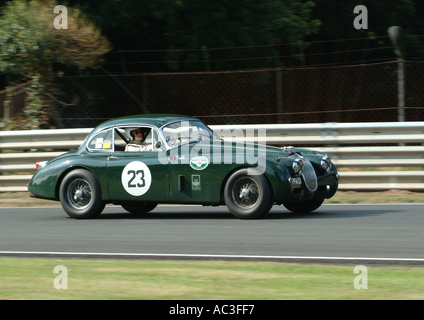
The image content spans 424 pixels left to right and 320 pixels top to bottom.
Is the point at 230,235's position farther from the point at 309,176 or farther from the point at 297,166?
the point at 309,176

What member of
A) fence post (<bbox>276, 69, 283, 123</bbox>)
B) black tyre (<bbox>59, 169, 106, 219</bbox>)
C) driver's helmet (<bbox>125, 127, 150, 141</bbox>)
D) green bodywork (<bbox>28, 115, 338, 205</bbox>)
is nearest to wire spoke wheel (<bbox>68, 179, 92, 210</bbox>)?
black tyre (<bbox>59, 169, 106, 219</bbox>)

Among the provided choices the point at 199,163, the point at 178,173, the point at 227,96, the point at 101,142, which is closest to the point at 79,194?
the point at 101,142

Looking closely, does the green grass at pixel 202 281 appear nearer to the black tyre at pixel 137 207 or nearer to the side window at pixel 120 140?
the side window at pixel 120 140

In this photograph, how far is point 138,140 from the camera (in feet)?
31.2

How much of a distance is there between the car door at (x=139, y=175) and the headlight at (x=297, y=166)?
1.64 m

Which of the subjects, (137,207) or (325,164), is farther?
(137,207)

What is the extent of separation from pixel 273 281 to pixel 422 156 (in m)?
6.76

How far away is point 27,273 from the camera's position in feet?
18.7

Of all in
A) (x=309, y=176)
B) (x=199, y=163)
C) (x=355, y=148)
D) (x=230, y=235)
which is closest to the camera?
(x=230, y=235)

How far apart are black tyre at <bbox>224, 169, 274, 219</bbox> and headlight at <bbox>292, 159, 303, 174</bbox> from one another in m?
0.41

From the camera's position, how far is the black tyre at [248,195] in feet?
27.5

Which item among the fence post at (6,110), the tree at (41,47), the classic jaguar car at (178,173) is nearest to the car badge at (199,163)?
the classic jaguar car at (178,173)

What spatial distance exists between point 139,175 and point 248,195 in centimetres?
151

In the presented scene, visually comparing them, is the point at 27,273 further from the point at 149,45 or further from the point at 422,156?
the point at 149,45
